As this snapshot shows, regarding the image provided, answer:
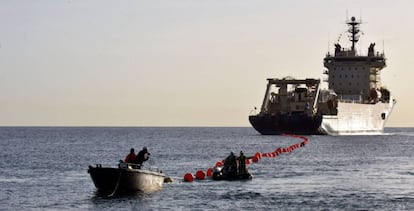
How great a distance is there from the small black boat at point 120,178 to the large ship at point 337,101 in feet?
339

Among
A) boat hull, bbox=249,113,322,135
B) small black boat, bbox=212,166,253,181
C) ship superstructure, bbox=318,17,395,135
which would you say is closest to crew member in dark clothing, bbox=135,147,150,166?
small black boat, bbox=212,166,253,181

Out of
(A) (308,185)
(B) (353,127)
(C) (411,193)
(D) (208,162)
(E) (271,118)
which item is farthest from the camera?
(B) (353,127)

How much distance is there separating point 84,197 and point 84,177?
14.1 metres

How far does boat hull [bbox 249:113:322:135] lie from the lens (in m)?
150

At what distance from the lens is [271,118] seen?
507 ft

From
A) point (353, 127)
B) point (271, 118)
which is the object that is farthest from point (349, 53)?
point (271, 118)

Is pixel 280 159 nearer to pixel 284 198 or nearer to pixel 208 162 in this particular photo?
pixel 208 162

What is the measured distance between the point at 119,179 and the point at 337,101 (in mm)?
114514

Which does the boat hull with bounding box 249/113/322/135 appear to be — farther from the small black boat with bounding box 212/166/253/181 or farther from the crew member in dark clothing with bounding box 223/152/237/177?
the crew member in dark clothing with bounding box 223/152/237/177

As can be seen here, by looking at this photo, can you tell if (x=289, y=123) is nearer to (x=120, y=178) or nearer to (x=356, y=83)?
(x=356, y=83)

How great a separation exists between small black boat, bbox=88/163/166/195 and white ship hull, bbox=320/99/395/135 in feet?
348

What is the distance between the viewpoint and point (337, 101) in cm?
15825

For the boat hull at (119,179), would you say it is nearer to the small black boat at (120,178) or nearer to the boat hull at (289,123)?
the small black boat at (120,178)

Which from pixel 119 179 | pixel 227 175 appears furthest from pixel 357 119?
pixel 119 179
